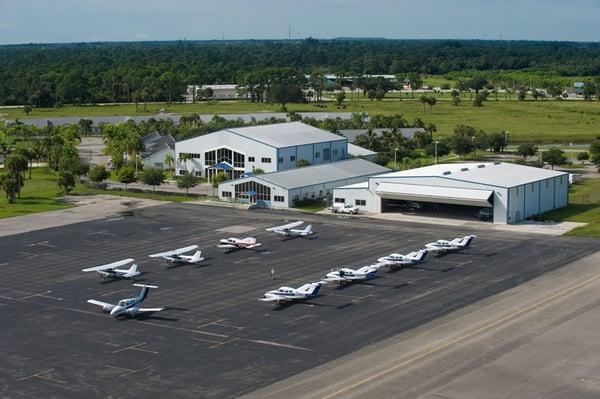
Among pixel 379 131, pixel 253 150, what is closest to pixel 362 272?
pixel 253 150

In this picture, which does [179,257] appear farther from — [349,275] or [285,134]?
[285,134]

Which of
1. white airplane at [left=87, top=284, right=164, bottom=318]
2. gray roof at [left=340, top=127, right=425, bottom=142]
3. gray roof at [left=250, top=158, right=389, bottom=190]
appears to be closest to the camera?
white airplane at [left=87, top=284, right=164, bottom=318]

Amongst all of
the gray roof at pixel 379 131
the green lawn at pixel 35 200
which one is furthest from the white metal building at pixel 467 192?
the gray roof at pixel 379 131

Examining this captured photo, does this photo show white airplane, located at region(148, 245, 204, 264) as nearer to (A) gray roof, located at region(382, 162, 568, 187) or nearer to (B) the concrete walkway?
(B) the concrete walkway

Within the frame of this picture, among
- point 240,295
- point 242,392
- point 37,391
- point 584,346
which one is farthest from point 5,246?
point 584,346

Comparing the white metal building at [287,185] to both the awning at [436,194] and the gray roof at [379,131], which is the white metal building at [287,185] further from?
the gray roof at [379,131]

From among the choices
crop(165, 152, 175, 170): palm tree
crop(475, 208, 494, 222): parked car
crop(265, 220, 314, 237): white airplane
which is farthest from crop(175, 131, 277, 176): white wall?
crop(475, 208, 494, 222): parked car

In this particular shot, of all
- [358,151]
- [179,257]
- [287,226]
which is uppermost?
[358,151]
